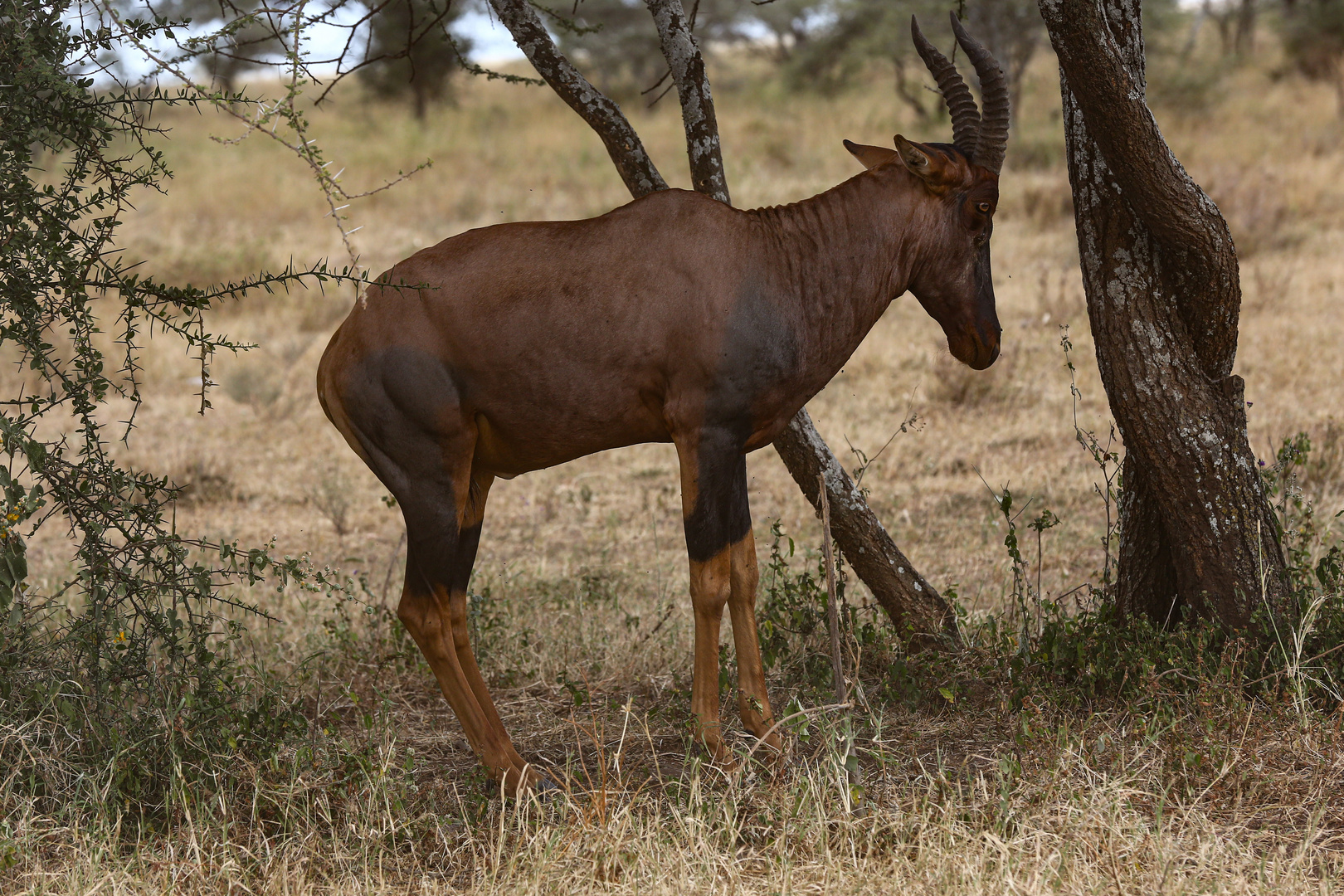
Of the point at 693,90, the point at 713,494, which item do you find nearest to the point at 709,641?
the point at 713,494

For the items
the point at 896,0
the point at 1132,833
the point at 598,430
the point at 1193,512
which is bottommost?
the point at 1132,833

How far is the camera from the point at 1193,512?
4520 mm

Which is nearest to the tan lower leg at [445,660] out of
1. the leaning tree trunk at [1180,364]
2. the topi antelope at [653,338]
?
the topi antelope at [653,338]

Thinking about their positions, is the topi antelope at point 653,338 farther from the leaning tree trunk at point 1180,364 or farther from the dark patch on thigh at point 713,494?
the leaning tree trunk at point 1180,364

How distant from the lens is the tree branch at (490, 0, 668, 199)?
15.8 feet

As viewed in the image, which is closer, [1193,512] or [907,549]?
[1193,512]

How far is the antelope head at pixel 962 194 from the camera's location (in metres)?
4.02

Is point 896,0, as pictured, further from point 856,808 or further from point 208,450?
point 856,808

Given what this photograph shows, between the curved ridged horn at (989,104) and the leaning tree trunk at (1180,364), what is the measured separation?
1.49ft

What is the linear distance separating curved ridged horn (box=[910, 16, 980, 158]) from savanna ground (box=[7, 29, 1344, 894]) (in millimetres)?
1266

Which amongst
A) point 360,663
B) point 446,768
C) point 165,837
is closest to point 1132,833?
point 446,768

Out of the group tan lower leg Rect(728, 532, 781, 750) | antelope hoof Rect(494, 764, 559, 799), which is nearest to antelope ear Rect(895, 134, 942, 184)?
tan lower leg Rect(728, 532, 781, 750)

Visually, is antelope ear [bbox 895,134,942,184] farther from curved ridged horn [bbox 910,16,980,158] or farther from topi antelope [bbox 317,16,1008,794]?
curved ridged horn [bbox 910,16,980,158]

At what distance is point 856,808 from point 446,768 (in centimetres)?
153
